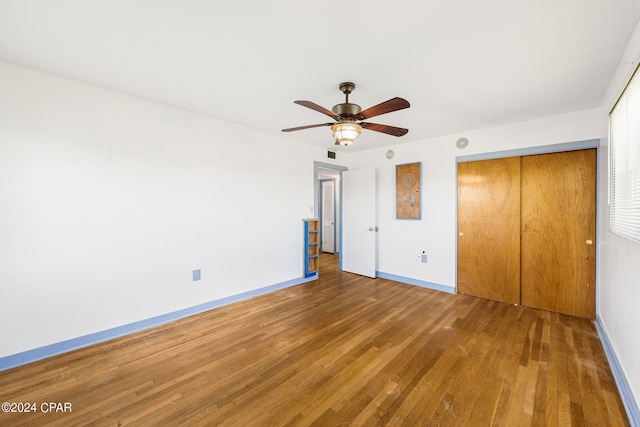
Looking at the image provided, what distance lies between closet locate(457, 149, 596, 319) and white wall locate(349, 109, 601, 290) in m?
0.17

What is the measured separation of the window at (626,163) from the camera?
5.41 ft

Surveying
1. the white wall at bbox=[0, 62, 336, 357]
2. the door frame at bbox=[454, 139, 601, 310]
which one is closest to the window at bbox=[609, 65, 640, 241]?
the door frame at bbox=[454, 139, 601, 310]

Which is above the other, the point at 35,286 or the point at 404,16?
the point at 404,16

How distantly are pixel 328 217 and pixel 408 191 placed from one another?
3.12 meters

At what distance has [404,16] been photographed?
154 centimetres

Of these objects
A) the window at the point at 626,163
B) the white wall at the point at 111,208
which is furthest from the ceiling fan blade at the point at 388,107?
the white wall at the point at 111,208

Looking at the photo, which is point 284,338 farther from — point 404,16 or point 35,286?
point 404,16

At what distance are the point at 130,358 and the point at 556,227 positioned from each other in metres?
4.74

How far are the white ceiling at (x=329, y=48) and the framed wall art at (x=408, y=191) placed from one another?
1547 mm

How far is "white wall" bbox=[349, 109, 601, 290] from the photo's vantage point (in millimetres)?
3148

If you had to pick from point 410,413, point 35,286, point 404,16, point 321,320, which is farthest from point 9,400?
point 404,16

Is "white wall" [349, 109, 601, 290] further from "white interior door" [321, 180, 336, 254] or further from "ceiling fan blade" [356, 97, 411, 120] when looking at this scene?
"ceiling fan blade" [356, 97, 411, 120]

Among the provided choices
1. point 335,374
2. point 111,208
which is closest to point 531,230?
point 335,374

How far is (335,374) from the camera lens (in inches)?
80.0
